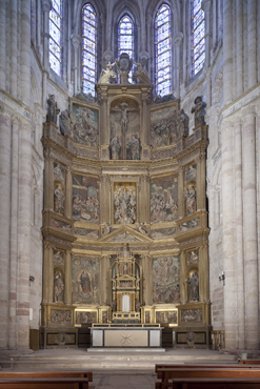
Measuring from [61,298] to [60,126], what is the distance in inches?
361

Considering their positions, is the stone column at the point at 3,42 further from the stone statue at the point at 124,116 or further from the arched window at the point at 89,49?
the stone statue at the point at 124,116

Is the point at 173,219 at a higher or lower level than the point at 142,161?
lower

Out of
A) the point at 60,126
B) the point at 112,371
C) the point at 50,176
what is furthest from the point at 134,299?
the point at 112,371

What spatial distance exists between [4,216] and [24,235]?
5.23ft

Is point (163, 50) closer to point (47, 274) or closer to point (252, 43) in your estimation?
point (252, 43)


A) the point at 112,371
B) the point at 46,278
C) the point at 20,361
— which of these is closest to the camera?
the point at 112,371

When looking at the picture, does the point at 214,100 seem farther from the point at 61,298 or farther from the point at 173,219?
the point at 61,298

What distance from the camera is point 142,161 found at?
39.1 metres

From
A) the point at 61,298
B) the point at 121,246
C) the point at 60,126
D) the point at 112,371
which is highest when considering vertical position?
the point at 60,126

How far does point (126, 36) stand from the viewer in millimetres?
42969

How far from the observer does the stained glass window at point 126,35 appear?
4269cm

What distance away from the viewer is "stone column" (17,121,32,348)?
29.8m

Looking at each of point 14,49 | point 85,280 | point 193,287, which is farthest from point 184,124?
point 14,49

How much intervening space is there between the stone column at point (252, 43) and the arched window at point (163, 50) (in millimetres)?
11152
